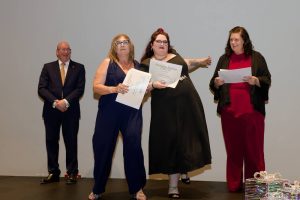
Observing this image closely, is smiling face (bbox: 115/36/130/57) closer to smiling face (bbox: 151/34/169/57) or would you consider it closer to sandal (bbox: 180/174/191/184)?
smiling face (bbox: 151/34/169/57)

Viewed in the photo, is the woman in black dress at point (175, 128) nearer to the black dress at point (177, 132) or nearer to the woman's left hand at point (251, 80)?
the black dress at point (177, 132)

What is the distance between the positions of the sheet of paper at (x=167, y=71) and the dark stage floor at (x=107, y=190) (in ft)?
3.81

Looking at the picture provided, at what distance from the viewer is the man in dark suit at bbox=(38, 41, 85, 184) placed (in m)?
5.07

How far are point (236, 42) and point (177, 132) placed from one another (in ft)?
3.64

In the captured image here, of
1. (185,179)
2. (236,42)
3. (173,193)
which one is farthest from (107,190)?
(236,42)

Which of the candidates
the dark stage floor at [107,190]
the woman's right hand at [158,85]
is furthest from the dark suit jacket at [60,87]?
the woman's right hand at [158,85]

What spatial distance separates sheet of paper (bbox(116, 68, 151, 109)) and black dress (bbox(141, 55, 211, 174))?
24 cm

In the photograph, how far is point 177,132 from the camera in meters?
4.05

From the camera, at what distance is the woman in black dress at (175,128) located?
4.03m

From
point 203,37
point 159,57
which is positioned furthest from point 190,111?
point 203,37

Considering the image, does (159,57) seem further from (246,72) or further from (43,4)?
(43,4)

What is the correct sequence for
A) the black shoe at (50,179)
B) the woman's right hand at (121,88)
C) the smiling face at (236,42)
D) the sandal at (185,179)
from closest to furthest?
the woman's right hand at (121,88) < the smiling face at (236,42) < the sandal at (185,179) < the black shoe at (50,179)

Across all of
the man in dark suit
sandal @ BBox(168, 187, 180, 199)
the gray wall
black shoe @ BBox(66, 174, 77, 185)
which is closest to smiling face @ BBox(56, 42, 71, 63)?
the man in dark suit

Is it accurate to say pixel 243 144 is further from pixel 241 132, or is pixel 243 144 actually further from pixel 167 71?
pixel 167 71
